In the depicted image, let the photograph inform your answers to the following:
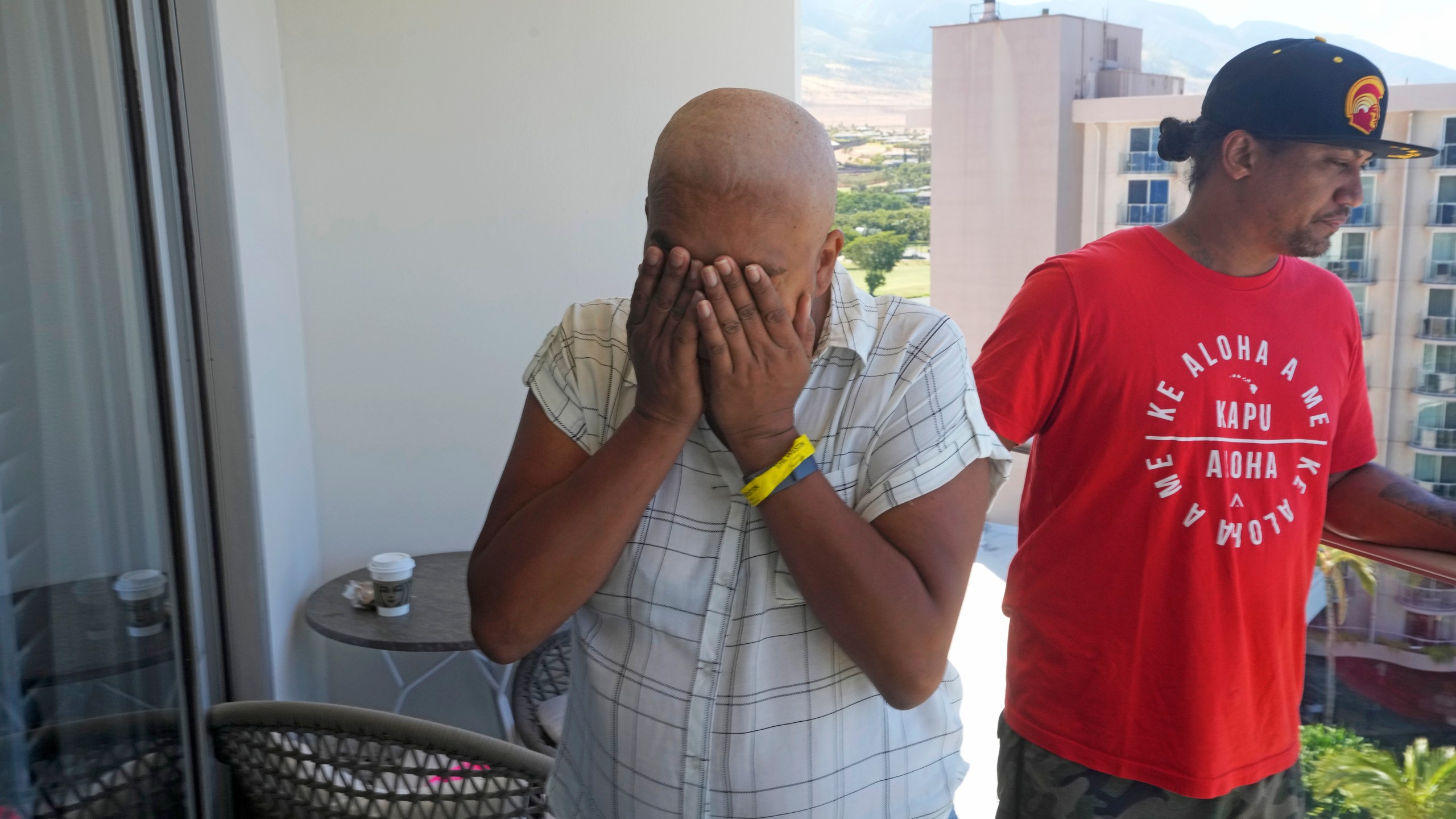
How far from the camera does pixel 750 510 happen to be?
2.94 ft

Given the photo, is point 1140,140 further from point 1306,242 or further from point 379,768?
point 379,768

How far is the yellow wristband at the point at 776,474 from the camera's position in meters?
0.82

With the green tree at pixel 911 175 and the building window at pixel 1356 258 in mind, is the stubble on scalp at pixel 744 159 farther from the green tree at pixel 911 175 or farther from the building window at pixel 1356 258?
the green tree at pixel 911 175

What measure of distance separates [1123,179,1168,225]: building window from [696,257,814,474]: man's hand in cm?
426

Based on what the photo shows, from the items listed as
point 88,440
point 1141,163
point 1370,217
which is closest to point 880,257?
point 1141,163

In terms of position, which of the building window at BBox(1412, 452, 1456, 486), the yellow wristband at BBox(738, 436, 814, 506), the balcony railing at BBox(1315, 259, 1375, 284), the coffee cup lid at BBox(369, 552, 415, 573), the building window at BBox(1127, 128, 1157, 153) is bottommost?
the coffee cup lid at BBox(369, 552, 415, 573)

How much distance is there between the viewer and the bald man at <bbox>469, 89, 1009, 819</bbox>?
2.64 ft

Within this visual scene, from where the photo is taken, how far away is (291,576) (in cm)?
251

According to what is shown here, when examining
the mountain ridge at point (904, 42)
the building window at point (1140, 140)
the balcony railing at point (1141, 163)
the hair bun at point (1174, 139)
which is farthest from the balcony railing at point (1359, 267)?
the building window at point (1140, 140)

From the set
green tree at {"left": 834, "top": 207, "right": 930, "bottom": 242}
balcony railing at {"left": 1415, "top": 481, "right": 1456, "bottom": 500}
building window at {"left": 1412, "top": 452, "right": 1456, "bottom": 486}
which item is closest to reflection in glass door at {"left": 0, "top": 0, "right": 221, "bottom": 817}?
balcony railing at {"left": 1415, "top": 481, "right": 1456, "bottom": 500}

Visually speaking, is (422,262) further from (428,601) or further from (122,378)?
(122,378)

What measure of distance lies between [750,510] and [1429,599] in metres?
1.13

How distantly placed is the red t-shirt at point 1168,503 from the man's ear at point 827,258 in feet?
1.90

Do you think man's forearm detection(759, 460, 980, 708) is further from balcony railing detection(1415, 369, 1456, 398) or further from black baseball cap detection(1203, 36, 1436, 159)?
balcony railing detection(1415, 369, 1456, 398)
